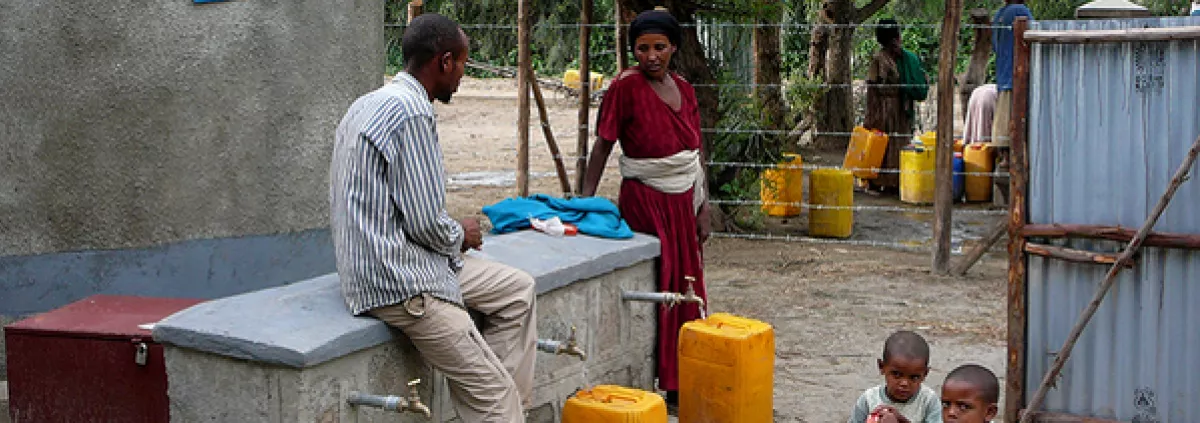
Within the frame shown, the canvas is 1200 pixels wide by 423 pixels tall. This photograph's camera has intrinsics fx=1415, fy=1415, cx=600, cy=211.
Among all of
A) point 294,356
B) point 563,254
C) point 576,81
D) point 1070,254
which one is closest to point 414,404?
point 294,356

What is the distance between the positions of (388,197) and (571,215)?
1776mm

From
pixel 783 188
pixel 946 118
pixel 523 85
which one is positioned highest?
pixel 523 85

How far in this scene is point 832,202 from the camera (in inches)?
416

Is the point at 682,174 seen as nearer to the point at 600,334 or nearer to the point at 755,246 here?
the point at 600,334

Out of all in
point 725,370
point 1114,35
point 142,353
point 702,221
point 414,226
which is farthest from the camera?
point 702,221

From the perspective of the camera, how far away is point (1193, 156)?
175 inches

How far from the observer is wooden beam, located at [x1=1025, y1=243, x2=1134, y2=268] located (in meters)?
4.70

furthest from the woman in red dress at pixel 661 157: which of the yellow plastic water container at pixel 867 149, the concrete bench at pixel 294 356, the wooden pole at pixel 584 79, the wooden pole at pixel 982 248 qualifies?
the yellow plastic water container at pixel 867 149

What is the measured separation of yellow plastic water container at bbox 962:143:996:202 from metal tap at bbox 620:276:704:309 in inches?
284

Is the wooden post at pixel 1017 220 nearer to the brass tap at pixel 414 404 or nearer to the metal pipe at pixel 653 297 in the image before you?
the metal pipe at pixel 653 297

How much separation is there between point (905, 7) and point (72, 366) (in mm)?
21591

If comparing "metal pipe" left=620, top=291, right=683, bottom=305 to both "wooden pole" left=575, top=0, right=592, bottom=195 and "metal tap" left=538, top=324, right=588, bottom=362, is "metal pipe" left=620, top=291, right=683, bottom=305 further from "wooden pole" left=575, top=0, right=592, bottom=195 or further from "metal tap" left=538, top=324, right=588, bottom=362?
"wooden pole" left=575, top=0, right=592, bottom=195

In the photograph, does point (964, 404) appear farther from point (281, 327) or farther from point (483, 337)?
point (281, 327)

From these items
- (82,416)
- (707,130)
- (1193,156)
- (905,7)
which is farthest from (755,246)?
(905,7)
